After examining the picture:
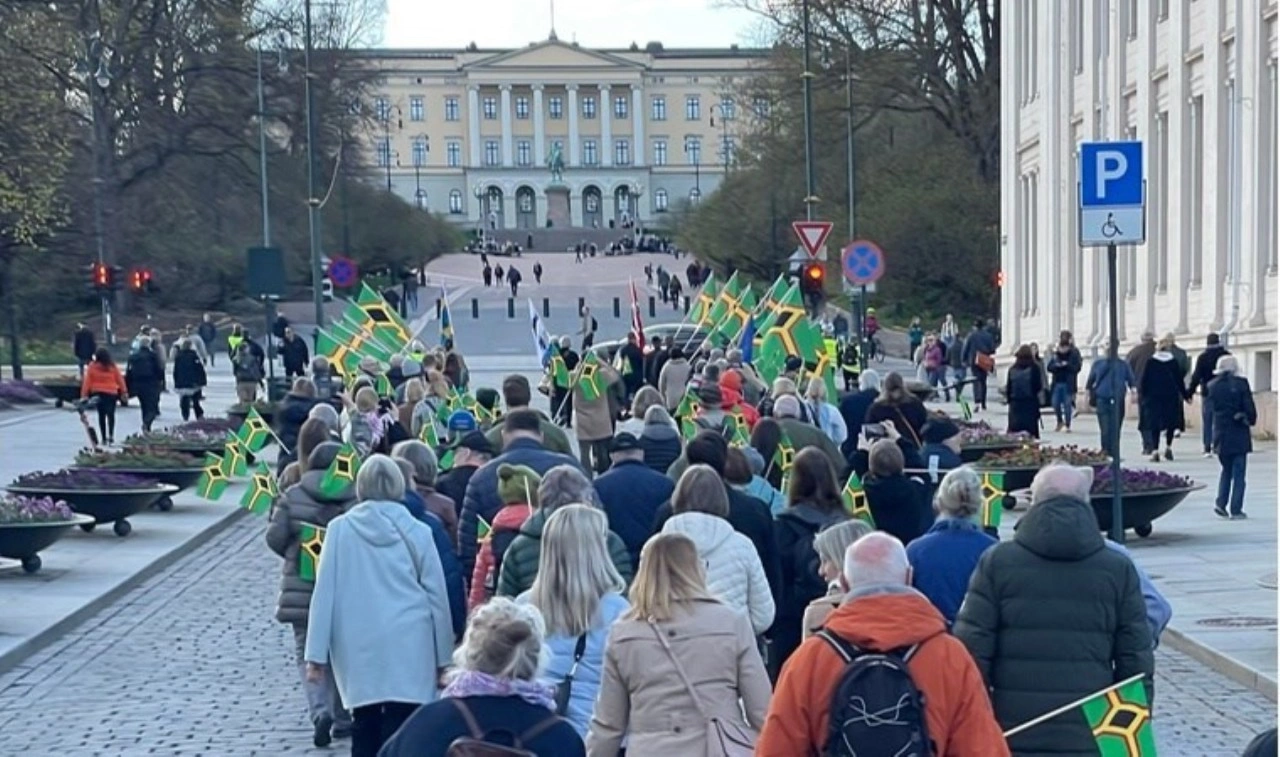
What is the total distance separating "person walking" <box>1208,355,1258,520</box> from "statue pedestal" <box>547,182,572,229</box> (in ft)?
493

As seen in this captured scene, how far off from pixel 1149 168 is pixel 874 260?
1067 cm

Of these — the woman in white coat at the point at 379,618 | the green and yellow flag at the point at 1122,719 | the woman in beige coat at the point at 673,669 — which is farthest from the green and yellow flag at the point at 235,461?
the green and yellow flag at the point at 1122,719

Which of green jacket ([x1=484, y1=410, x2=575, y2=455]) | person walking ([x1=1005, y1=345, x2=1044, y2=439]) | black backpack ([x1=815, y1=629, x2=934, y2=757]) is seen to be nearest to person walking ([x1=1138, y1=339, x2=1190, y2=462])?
person walking ([x1=1005, y1=345, x2=1044, y2=439])

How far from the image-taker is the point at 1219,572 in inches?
646

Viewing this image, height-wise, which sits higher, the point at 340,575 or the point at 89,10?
the point at 89,10

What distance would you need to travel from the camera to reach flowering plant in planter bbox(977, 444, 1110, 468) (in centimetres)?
1958

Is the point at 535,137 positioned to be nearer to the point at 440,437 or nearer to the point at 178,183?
the point at 178,183

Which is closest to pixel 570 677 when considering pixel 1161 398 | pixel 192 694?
pixel 192 694

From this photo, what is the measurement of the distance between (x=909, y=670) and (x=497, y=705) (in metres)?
1.00

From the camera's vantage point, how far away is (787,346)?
2466 cm

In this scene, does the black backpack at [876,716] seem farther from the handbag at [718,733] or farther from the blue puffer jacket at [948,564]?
the blue puffer jacket at [948,564]

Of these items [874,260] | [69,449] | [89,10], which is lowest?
[69,449]

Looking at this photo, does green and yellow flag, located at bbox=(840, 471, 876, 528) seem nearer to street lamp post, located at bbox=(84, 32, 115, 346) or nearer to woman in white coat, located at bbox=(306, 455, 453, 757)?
woman in white coat, located at bbox=(306, 455, 453, 757)

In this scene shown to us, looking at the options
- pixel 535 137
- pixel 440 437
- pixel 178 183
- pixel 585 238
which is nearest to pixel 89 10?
pixel 178 183
